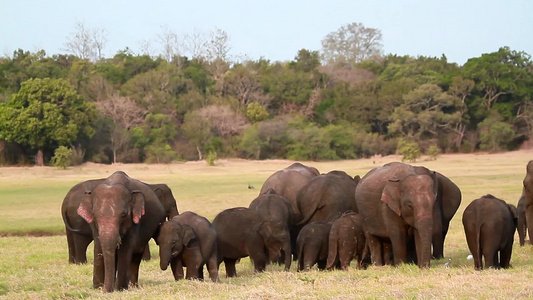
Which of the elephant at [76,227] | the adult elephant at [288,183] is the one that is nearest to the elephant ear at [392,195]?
the elephant at [76,227]

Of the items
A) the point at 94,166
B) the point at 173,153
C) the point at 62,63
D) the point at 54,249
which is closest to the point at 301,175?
the point at 54,249

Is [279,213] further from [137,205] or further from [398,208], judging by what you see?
[137,205]

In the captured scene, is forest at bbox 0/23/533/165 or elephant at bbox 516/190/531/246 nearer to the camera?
elephant at bbox 516/190/531/246

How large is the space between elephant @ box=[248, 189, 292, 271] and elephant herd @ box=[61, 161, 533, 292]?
0.02m

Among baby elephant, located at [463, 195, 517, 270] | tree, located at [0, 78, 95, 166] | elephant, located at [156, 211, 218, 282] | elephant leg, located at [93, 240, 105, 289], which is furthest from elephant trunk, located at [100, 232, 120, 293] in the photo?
tree, located at [0, 78, 95, 166]

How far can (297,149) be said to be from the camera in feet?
212

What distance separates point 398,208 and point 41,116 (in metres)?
46.8

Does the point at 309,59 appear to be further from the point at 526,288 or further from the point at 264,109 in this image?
the point at 526,288

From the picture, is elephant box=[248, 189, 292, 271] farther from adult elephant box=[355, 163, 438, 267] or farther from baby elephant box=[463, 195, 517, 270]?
baby elephant box=[463, 195, 517, 270]

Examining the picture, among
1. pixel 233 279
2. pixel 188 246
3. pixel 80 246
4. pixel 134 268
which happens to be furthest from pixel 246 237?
pixel 80 246

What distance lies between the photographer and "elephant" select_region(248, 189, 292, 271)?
49.0ft

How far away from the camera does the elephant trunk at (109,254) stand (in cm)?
1128

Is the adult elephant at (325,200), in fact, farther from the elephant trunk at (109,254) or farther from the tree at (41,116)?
the tree at (41,116)

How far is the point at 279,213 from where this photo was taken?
15.2 metres
